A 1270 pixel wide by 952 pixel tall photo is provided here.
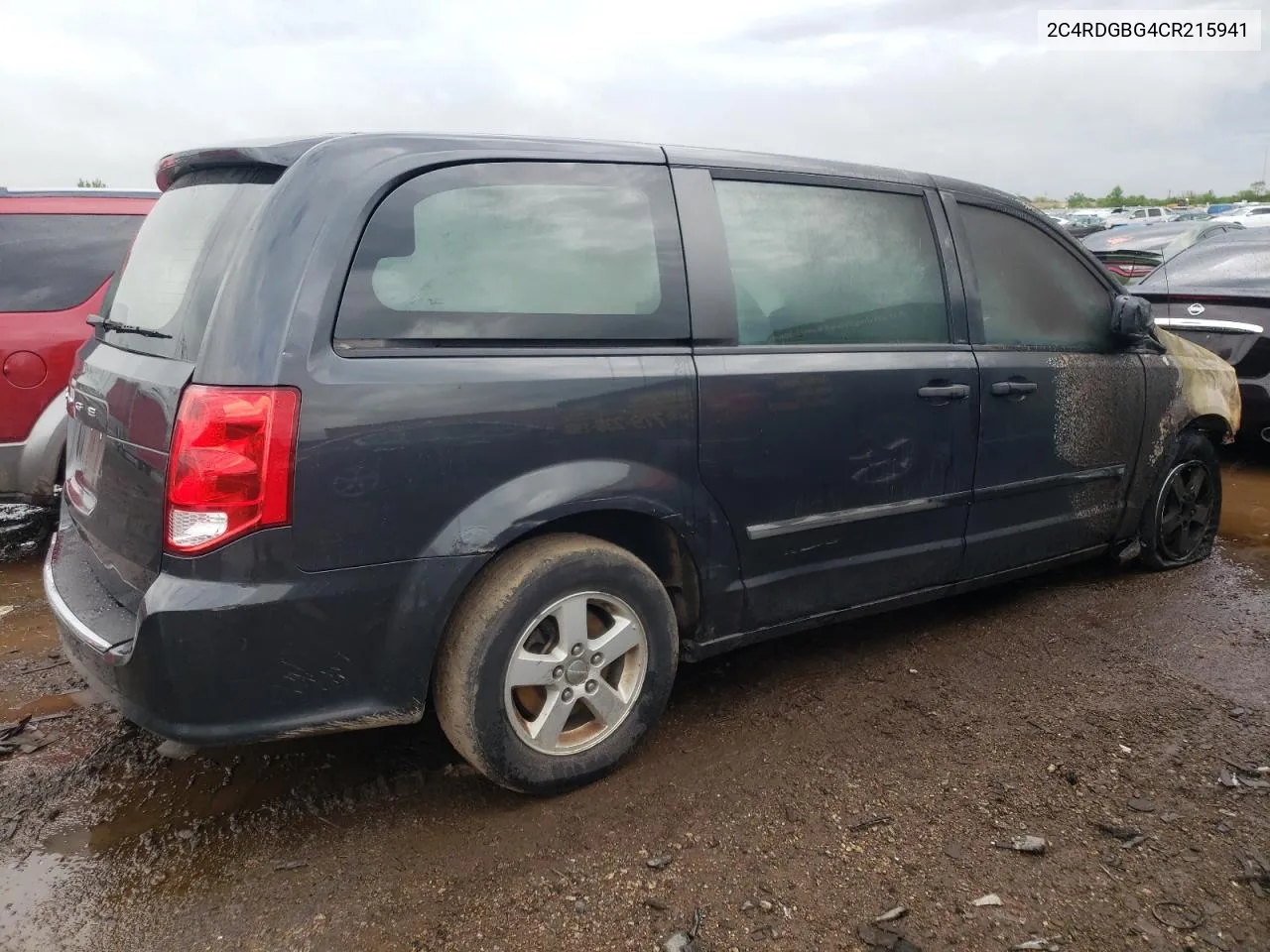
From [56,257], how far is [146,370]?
9.10 ft

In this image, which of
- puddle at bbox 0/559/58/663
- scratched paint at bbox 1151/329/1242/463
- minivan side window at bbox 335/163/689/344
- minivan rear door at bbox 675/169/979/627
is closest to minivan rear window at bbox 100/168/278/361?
minivan side window at bbox 335/163/689/344

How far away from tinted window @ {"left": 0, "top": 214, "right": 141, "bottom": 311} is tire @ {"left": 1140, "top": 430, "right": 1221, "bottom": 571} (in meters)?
4.80

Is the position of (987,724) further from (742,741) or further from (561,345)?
(561,345)

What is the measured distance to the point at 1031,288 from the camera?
3.69m

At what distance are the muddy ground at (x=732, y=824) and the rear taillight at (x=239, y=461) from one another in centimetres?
87

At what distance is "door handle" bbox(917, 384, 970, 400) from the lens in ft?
10.5

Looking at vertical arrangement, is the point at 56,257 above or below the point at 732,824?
above

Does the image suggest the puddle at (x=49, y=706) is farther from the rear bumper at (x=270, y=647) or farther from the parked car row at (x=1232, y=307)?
the parked car row at (x=1232, y=307)

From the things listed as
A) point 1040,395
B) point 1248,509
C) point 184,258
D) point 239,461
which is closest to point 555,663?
point 239,461

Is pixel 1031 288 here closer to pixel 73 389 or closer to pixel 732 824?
pixel 732 824

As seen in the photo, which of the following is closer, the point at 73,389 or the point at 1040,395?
the point at 73,389

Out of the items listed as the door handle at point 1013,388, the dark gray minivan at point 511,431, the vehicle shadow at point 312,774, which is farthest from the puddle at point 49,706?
the door handle at point 1013,388

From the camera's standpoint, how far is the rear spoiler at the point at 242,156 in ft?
7.79

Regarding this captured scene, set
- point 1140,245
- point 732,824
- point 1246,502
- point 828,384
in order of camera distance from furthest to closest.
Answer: point 1140,245, point 1246,502, point 828,384, point 732,824
